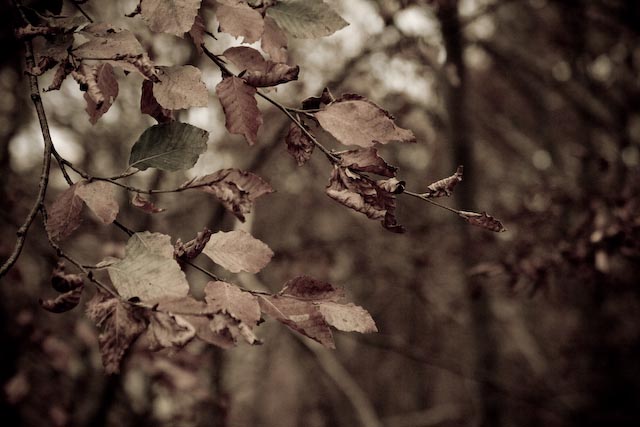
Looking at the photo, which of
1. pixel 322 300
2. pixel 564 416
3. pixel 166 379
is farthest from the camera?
pixel 564 416

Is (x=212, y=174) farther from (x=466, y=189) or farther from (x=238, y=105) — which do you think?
(x=466, y=189)

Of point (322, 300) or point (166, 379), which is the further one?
point (166, 379)

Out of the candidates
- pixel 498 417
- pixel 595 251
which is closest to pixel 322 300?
pixel 595 251

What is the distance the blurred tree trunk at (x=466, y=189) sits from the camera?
2668mm

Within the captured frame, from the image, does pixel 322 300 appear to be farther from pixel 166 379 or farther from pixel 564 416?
pixel 564 416

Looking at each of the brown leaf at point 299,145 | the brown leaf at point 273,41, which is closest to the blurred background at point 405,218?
the brown leaf at point 273,41

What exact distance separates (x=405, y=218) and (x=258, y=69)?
4.59 meters

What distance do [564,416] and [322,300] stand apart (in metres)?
3.55

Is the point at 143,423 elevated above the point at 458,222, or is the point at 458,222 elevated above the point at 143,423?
the point at 458,222

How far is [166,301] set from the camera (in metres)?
0.64

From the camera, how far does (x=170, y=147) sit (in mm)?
762

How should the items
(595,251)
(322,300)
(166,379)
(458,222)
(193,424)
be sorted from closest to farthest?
(322,300) → (595,251) → (166,379) → (458,222) → (193,424)

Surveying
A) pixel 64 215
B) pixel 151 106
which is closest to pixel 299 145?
pixel 151 106

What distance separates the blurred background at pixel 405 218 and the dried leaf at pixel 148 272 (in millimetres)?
767
